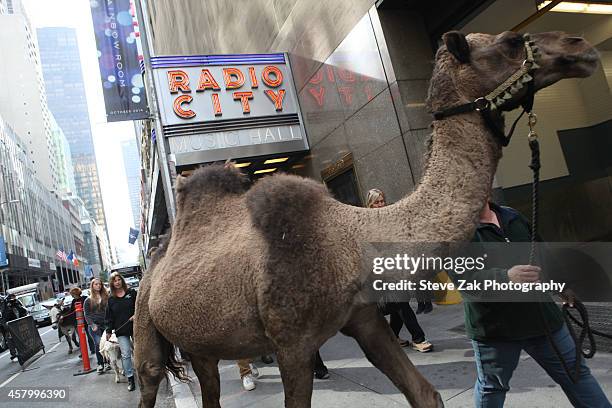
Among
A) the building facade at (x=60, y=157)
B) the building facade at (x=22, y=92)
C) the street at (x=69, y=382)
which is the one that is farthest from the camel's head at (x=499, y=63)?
the building facade at (x=60, y=157)

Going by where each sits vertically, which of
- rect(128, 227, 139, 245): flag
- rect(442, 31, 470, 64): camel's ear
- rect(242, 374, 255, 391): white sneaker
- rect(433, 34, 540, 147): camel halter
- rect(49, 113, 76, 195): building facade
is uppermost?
rect(49, 113, 76, 195): building facade

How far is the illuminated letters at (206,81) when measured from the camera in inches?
460

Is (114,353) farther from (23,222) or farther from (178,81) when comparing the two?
(23,222)

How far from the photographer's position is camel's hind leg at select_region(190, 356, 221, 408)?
11.2ft

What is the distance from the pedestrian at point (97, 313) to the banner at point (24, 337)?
3.46 meters

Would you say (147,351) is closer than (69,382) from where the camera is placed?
Yes

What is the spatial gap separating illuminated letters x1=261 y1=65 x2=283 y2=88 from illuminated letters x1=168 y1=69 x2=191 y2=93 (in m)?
1.99

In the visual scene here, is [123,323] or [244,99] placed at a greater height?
[244,99]

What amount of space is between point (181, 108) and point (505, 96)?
34.0 ft

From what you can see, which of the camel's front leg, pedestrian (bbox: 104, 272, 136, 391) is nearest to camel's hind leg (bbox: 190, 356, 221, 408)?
the camel's front leg

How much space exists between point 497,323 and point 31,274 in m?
73.2

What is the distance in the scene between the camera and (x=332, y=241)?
2.31 m

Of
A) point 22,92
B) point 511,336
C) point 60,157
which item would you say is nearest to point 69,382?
point 511,336

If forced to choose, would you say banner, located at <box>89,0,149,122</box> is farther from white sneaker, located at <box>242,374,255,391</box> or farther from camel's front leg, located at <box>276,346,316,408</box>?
camel's front leg, located at <box>276,346,316,408</box>
